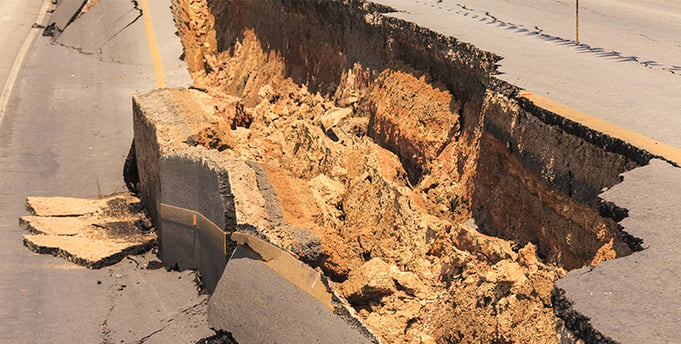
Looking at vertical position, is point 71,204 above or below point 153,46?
below

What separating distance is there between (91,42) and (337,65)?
13054mm

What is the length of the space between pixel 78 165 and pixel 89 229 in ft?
13.8

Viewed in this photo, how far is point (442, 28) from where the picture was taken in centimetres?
975

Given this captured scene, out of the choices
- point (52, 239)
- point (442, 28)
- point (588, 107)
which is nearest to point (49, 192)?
point (52, 239)

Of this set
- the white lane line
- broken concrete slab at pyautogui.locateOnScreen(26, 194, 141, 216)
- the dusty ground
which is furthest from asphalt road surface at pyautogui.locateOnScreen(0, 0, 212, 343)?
the dusty ground

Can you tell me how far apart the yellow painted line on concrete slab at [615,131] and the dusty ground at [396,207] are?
1118mm

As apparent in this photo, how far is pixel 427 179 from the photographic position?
8492mm

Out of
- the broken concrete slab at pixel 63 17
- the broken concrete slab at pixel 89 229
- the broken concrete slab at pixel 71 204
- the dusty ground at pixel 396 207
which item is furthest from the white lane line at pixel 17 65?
the dusty ground at pixel 396 207

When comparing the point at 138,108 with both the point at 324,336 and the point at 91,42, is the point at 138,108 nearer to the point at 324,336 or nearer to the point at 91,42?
the point at 324,336

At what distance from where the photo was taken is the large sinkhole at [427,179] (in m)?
5.89

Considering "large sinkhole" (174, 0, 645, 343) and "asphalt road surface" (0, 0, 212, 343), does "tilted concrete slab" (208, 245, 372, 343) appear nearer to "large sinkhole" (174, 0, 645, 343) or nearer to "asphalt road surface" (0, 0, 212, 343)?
"large sinkhole" (174, 0, 645, 343)

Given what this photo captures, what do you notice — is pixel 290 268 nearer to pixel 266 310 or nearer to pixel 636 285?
pixel 266 310

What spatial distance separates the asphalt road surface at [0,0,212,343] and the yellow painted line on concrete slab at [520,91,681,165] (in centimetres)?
451

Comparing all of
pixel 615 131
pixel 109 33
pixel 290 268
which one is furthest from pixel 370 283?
pixel 109 33
